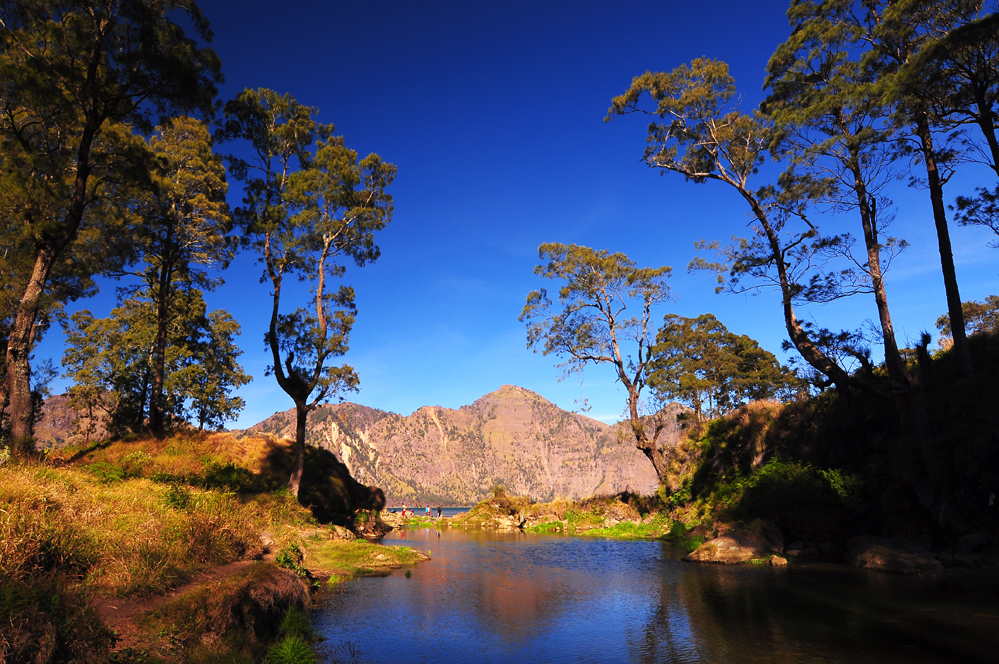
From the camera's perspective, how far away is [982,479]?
45.7 feet

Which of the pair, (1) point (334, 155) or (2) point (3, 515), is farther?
(1) point (334, 155)

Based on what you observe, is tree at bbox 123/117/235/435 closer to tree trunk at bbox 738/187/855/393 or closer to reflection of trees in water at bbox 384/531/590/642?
reflection of trees in water at bbox 384/531/590/642

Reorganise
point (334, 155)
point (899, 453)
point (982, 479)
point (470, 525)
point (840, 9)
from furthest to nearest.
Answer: point (470, 525)
point (334, 155)
point (840, 9)
point (899, 453)
point (982, 479)

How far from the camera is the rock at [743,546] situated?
18.6m

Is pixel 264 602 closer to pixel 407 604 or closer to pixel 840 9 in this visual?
pixel 407 604

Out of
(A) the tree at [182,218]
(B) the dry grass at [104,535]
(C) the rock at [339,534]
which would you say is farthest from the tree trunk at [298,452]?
(B) the dry grass at [104,535]

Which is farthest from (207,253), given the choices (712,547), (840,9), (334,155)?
(840,9)

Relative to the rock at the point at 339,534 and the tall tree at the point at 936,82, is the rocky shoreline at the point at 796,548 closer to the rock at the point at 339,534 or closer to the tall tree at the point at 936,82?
the tall tree at the point at 936,82

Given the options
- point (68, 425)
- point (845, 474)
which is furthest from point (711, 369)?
point (68, 425)

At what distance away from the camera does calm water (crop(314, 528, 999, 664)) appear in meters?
8.22

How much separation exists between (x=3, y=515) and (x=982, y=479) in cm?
2191

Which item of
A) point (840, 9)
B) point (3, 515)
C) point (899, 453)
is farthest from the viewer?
point (840, 9)

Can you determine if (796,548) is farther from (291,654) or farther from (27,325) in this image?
(27,325)

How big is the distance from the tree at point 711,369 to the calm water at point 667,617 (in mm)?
40155
